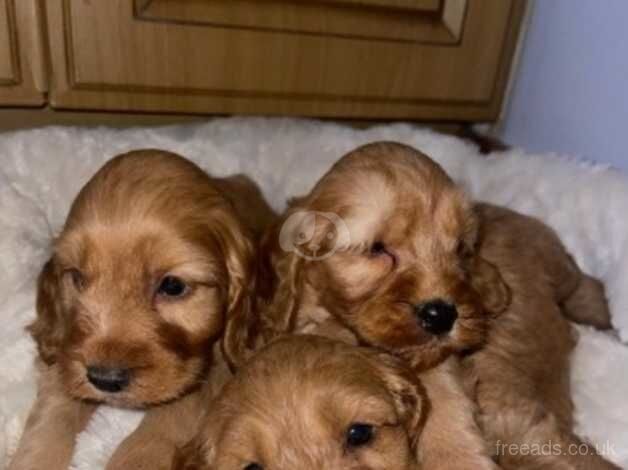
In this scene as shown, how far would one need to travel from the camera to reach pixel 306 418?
160 cm

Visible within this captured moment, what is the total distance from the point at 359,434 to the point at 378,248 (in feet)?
1.70

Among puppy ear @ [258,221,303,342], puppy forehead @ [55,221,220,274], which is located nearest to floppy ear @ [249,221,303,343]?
puppy ear @ [258,221,303,342]

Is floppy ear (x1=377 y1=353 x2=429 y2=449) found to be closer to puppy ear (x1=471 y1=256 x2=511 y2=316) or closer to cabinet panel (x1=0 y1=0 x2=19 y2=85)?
puppy ear (x1=471 y1=256 x2=511 y2=316)

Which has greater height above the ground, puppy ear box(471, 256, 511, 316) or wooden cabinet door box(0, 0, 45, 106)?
wooden cabinet door box(0, 0, 45, 106)

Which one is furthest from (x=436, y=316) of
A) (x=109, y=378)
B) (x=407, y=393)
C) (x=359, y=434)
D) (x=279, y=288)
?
(x=109, y=378)

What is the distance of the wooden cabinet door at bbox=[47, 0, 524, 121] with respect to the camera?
2484 millimetres

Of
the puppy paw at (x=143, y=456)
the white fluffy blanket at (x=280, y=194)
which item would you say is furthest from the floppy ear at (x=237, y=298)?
the white fluffy blanket at (x=280, y=194)

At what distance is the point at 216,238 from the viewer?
1970mm

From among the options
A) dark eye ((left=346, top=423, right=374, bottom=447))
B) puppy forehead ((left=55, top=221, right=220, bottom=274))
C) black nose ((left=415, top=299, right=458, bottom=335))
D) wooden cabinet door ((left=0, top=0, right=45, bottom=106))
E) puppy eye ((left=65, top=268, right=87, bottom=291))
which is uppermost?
wooden cabinet door ((left=0, top=0, right=45, bottom=106))

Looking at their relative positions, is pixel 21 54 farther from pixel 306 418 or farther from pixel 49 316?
pixel 306 418

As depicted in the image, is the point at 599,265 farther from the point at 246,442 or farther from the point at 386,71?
the point at 246,442

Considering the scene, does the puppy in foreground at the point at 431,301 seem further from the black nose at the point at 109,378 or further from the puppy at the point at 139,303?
the black nose at the point at 109,378

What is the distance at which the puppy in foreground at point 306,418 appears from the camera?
1.58 meters

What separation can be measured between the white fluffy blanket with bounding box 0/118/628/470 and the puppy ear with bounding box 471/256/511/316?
1.43ft
